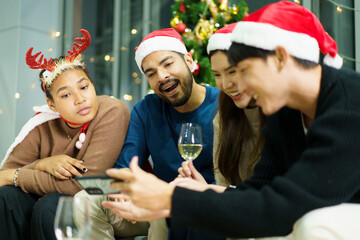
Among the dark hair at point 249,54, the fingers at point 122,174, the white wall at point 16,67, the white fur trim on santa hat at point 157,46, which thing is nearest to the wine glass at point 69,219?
the fingers at point 122,174

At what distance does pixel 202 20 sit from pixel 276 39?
2.74m

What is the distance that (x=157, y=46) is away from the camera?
247 cm

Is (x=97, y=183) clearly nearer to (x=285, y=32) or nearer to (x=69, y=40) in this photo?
(x=285, y=32)

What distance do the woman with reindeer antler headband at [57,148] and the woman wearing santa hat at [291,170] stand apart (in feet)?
3.68

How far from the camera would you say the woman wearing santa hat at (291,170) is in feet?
3.76

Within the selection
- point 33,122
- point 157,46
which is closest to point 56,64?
point 33,122

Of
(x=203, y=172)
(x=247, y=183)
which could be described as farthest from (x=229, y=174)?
(x=247, y=183)

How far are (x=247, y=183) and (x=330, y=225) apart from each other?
37cm

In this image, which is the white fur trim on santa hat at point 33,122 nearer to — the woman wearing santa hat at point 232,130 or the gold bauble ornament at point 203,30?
the woman wearing santa hat at point 232,130

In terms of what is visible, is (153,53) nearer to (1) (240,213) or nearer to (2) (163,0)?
(1) (240,213)

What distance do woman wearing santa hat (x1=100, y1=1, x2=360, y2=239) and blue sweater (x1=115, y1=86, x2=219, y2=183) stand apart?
3.43 ft

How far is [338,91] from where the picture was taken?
3.96ft

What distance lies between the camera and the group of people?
45.6 inches

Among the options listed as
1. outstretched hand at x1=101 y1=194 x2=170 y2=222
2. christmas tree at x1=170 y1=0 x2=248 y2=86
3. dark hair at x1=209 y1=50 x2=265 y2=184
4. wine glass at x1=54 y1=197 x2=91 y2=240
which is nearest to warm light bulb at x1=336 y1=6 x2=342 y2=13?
christmas tree at x1=170 y1=0 x2=248 y2=86
